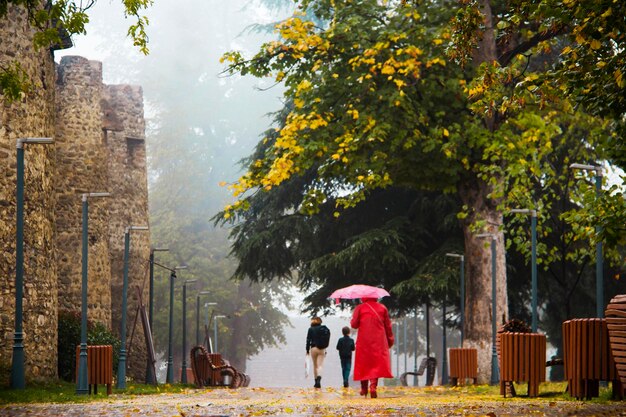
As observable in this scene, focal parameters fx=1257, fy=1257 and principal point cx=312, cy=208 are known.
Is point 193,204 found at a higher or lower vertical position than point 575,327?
higher

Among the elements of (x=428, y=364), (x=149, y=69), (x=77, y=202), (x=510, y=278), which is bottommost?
(x=428, y=364)

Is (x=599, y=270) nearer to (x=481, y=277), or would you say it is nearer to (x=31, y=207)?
(x=481, y=277)

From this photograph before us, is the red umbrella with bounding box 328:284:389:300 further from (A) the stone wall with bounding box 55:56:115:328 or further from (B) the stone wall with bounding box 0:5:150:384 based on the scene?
(A) the stone wall with bounding box 55:56:115:328

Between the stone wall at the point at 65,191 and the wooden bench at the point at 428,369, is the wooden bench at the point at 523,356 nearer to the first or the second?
the stone wall at the point at 65,191

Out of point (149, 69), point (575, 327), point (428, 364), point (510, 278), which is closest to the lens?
point (575, 327)

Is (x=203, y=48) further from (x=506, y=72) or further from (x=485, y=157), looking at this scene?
(x=506, y=72)

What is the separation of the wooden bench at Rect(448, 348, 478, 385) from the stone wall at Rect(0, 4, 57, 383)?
9.19 m

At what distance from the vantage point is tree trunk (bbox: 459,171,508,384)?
29.5m

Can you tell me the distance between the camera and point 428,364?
42.8 metres

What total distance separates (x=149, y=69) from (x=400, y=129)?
69730 mm

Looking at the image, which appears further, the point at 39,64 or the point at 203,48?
the point at 203,48

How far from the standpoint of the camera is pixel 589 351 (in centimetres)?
1599

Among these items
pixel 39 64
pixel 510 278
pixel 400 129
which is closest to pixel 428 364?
pixel 510 278

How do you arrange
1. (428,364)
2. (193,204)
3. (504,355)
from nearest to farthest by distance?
1. (504,355)
2. (428,364)
3. (193,204)
